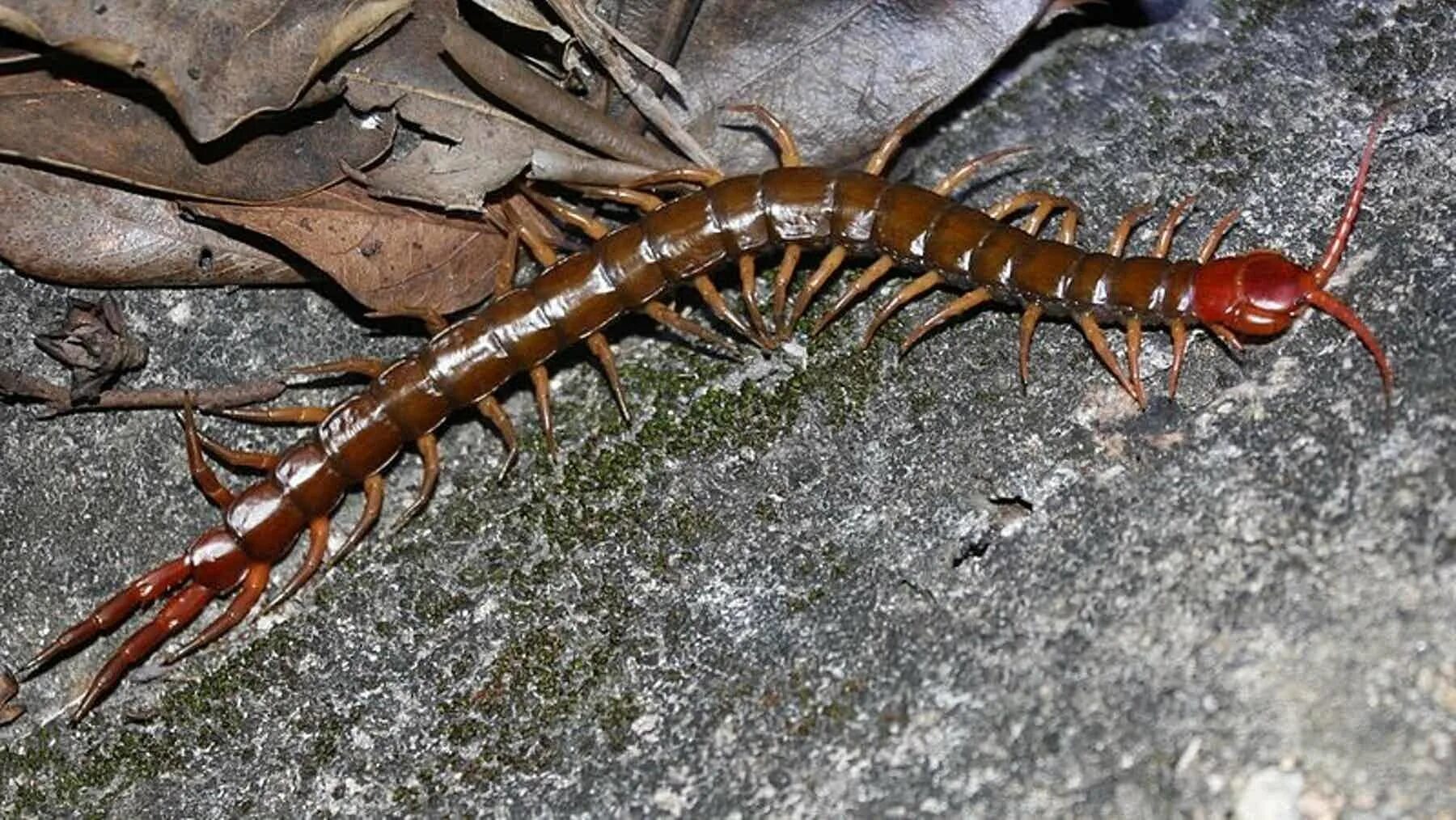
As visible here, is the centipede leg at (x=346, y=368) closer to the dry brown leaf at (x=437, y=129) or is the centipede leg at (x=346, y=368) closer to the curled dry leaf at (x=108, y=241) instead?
the curled dry leaf at (x=108, y=241)

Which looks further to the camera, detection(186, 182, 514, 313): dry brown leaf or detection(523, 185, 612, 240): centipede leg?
detection(523, 185, 612, 240): centipede leg

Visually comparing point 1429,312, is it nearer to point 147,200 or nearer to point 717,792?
point 717,792

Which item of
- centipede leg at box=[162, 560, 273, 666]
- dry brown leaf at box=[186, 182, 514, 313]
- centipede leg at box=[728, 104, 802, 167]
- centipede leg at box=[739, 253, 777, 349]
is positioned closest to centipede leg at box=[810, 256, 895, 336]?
centipede leg at box=[739, 253, 777, 349]

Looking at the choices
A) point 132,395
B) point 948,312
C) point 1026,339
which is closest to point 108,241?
point 132,395

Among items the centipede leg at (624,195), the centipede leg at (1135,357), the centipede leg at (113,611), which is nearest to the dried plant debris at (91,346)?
the centipede leg at (113,611)

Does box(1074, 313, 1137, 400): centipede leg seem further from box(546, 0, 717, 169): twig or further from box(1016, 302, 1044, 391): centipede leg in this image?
box(546, 0, 717, 169): twig

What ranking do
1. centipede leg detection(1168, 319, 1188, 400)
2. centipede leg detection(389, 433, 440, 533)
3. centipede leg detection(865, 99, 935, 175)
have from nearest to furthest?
centipede leg detection(1168, 319, 1188, 400), centipede leg detection(389, 433, 440, 533), centipede leg detection(865, 99, 935, 175)
